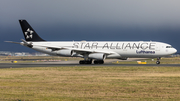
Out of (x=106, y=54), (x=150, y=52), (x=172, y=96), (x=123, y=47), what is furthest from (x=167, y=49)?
(x=172, y=96)

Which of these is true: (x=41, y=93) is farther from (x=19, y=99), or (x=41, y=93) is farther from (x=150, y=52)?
(x=150, y=52)

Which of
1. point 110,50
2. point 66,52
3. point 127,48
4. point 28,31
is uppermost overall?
point 28,31

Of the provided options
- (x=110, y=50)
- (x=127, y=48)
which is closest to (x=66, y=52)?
(x=110, y=50)

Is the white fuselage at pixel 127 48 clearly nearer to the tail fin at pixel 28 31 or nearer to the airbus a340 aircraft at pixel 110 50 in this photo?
the airbus a340 aircraft at pixel 110 50

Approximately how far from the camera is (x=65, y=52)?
46656 mm

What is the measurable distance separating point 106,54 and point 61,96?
3424 cm

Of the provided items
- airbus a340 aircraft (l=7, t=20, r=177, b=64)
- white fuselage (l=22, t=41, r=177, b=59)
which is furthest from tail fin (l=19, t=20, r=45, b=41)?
white fuselage (l=22, t=41, r=177, b=59)

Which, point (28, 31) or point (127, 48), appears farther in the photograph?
point (28, 31)

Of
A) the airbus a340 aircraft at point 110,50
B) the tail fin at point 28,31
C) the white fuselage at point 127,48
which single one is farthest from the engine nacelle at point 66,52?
the tail fin at point 28,31

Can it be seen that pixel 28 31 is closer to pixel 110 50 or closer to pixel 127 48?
pixel 110 50

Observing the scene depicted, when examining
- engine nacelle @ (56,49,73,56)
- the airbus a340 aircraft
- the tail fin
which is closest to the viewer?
the airbus a340 aircraft

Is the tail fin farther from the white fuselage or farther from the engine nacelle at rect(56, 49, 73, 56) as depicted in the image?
the engine nacelle at rect(56, 49, 73, 56)

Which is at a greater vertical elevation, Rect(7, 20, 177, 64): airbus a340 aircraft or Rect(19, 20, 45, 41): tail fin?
Rect(19, 20, 45, 41): tail fin

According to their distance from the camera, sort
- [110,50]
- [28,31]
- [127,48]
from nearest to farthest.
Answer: [127,48] → [110,50] → [28,31]
